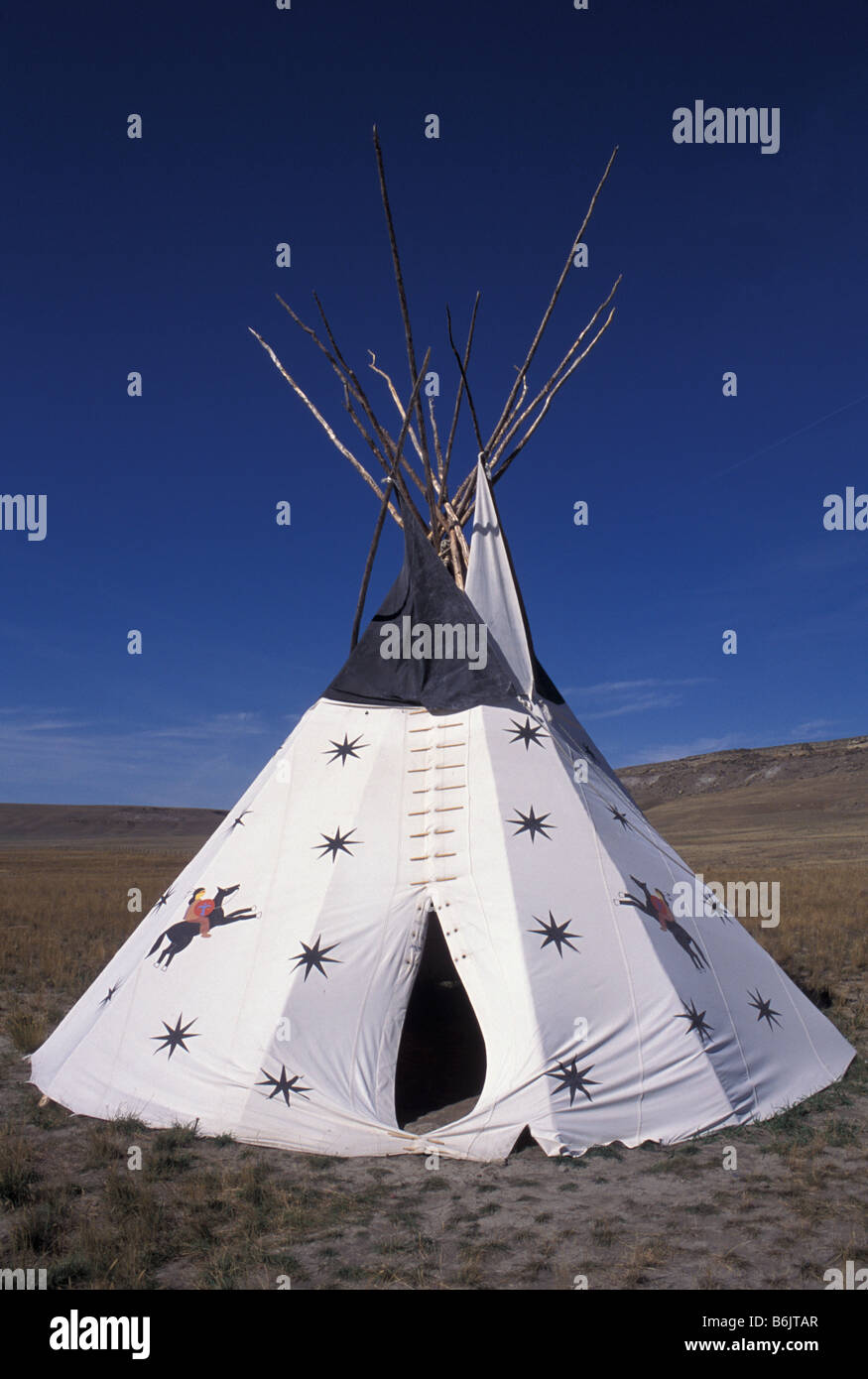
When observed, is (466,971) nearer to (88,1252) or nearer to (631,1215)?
(631,1215)

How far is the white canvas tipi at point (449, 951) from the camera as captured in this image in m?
5.34

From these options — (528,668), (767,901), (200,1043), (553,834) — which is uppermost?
(528,668)

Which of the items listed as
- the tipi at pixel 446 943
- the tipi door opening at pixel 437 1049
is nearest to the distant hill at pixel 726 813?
the tipi door opening at pixel 437 1049

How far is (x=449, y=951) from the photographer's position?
6.39 metres

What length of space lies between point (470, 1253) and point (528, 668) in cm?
454

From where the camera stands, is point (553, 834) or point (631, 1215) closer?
point (631, 1215)

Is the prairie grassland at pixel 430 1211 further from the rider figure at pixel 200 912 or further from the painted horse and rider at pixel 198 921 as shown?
the rider figure at pixel 200 912

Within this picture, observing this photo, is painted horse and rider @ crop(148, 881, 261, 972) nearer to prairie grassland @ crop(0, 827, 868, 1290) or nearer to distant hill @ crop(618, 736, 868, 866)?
prairie grassland @ crop(0, 827, 868, 1290)

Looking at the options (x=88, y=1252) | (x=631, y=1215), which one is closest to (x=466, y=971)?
(x=631, y=1215)

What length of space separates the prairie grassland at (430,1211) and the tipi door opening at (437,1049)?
1329mm

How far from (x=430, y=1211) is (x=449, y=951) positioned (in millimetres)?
2046

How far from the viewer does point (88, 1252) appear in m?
4.01

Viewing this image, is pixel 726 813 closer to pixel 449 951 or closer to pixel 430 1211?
pixel 449 951

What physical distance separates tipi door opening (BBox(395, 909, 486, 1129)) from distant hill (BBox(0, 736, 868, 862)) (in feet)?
82.5
